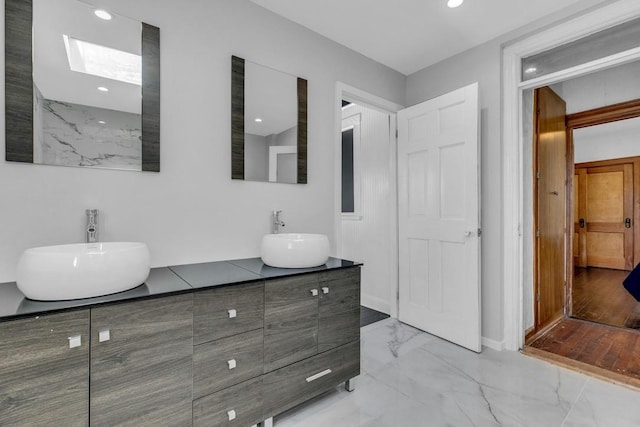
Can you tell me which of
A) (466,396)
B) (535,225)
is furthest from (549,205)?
(466,396)

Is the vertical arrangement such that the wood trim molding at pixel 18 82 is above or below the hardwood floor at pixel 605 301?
above

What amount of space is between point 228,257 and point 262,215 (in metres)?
0.36

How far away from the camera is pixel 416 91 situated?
3.13 meters

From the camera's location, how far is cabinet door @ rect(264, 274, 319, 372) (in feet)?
5.09

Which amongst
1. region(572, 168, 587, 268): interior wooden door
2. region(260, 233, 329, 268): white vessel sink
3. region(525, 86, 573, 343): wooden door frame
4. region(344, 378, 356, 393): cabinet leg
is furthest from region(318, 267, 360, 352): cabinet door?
region(572, 168, 587, 268): interior wooden door

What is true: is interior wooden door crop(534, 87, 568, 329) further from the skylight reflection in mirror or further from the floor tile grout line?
the skylight reflection in mirror

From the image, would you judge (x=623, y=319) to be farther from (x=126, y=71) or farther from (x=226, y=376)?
(x=126, y=71)

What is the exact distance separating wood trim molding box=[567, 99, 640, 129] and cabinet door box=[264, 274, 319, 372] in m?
3.55

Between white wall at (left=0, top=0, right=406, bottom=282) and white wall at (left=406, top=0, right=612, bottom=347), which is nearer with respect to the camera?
white wall at (left=0, top=0, right=406, bottom=282)

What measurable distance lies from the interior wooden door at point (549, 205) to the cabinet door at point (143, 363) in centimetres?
296

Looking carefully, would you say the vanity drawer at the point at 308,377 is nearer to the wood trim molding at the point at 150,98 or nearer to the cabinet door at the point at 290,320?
the cabinet door at the point at 290,320

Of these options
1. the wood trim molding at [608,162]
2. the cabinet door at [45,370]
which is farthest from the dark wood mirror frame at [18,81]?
the wood trim molding at [608,162]

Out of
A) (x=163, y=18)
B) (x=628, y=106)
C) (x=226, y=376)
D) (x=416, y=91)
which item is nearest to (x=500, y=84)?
(x=416, y=91)

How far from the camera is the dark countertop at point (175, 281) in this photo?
3.43ft
